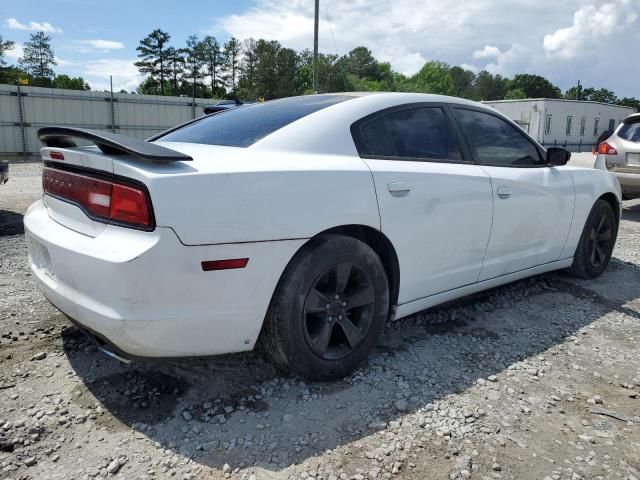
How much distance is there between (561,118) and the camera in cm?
3616

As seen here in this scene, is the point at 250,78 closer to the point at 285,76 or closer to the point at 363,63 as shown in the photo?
the point at 285,76

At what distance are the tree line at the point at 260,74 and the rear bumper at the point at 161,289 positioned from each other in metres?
33.7

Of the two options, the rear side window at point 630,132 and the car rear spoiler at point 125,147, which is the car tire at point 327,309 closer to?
the car rear spoiler at point 125,147

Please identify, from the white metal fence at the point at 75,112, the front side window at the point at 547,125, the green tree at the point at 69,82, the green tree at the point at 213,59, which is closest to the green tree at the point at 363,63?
the green tree at the point at 213,59

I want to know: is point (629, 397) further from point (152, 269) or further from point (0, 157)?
point (0, 157)

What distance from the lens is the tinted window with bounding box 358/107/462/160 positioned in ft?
9.55

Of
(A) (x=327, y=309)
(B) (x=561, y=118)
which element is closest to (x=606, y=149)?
(A) (x=327, y=309)

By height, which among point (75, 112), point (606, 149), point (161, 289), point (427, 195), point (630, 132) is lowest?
point (161, 289)

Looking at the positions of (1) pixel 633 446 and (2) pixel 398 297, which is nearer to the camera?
(1) pixel 633 446

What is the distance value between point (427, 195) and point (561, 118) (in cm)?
3785

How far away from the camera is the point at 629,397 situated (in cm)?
273

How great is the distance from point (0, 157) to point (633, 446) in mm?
18258

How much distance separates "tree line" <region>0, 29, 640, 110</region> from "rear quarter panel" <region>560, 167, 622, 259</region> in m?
33.6

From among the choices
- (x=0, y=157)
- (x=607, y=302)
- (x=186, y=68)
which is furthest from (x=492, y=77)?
(x=607, y=302)
